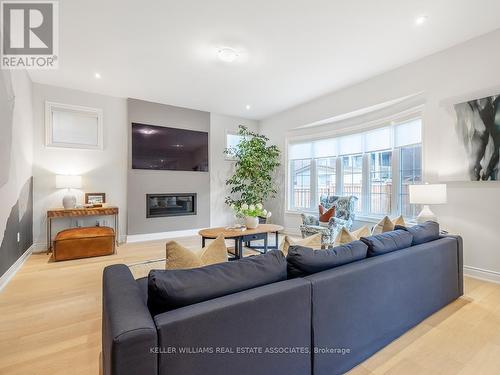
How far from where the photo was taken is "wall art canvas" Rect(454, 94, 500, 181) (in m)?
3.00

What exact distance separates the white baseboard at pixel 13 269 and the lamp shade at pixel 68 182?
1.14m

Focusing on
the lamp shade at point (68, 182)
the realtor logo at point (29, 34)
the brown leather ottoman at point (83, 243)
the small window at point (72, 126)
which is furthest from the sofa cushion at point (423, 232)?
the small window at point (72, 126)

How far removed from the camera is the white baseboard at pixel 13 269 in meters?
2.99

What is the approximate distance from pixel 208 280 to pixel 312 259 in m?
0.66

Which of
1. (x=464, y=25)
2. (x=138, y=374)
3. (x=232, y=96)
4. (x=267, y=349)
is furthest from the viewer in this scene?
(x=232, y=96)

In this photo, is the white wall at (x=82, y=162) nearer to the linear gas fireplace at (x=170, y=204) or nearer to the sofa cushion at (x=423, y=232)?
the linear gas fireplace at (x=170, y=204)

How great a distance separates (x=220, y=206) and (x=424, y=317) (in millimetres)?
4873

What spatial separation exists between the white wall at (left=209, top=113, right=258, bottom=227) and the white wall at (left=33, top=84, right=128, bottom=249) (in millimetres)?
1944

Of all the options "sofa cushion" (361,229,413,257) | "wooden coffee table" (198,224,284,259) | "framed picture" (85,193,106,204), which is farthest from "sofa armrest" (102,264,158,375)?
"framed picture" (85,193,106,204)

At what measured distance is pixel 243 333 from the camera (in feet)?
3.85

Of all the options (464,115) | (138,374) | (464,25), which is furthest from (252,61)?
(138,374)

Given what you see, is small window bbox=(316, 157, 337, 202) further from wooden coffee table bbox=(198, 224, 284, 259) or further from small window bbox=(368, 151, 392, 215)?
wooden coffee table bbox=(198, 224, 284, 259)

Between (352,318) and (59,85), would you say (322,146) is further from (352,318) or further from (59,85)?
(59,85)

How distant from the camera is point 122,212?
5.28 meters
